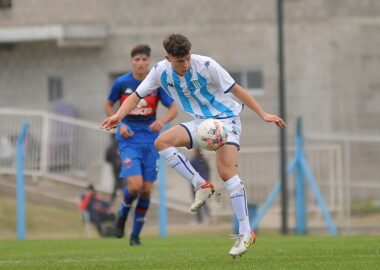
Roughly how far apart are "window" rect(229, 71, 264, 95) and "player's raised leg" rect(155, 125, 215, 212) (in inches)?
757

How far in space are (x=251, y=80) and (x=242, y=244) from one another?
20.5 meters

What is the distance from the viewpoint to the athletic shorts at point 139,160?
1530 cm

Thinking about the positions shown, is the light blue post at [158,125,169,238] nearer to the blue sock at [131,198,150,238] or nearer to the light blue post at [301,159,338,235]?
the light blue post at [301,159,338,235]

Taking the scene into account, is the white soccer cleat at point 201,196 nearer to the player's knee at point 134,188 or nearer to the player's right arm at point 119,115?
the player's right arm at point 119,115

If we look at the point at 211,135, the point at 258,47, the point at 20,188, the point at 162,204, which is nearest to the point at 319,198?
the point at 162,204

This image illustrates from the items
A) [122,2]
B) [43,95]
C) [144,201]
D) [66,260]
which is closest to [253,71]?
[122,2]

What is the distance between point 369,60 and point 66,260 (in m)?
20.0

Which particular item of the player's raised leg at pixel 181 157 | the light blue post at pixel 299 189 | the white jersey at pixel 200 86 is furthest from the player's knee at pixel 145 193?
the light blue post at pixel 299 189

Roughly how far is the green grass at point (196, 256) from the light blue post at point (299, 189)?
319 inches

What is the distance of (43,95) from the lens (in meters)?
34.1

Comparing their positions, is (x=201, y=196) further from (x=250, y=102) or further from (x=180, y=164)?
(x=250, y=102)

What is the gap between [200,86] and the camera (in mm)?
12312

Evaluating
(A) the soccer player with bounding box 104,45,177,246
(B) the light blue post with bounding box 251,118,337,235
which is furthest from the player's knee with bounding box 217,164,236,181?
(B) the light blue post with bounding box 251,118,337,235

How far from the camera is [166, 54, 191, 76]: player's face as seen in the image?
11984 mm
